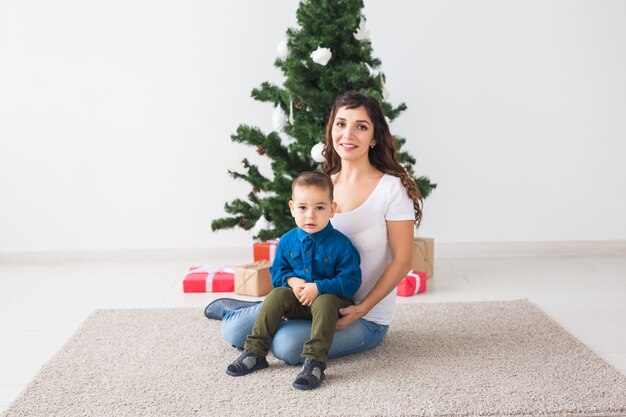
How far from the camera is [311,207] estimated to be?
6.98 ft

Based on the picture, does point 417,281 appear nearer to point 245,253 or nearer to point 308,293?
point 308,293

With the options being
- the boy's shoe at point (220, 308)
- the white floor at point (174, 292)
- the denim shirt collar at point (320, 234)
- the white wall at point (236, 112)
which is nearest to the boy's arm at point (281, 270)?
the denim shirt collar at point (320, 234)

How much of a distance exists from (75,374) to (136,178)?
2.00m

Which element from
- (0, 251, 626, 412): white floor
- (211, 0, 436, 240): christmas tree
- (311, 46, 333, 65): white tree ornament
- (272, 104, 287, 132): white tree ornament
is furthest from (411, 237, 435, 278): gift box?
(311, 46, 333, 65): white tree ornament

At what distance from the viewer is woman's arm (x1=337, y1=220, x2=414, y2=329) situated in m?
2.21

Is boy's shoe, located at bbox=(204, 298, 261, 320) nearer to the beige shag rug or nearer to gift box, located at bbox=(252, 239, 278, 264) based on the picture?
the beige shag rug

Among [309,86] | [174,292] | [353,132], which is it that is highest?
[309,86]

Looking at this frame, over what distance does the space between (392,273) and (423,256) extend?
1.24 m

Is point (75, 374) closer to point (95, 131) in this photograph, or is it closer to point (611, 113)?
point (95, 131)

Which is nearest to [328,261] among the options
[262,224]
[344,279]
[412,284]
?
[344,279]

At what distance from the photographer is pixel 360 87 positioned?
3.24m

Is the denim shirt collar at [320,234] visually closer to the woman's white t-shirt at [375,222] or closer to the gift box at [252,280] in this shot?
the woman's white t-shirt at [375,222]

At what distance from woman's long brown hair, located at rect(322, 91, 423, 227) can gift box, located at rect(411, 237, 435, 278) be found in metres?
1.02

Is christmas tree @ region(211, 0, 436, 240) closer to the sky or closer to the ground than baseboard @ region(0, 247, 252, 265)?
closer to the sky
